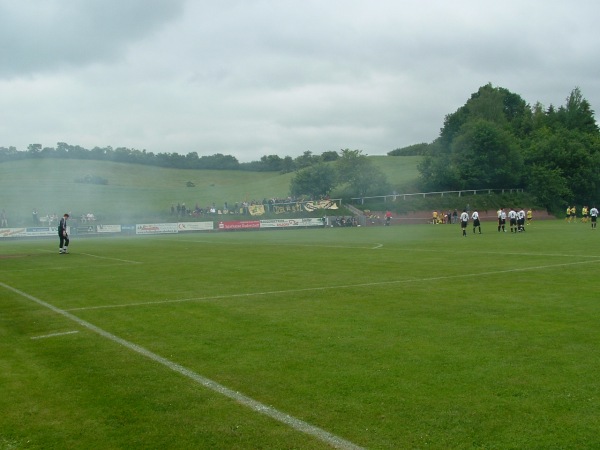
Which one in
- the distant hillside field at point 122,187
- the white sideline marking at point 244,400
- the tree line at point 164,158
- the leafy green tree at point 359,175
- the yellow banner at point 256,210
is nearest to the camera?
the white sideline marking at point 244,400

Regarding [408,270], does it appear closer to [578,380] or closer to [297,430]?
[578,380]

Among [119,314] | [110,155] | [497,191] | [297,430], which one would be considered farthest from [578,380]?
[110,155]

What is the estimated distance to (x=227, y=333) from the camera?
956cm

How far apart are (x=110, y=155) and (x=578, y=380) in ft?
394

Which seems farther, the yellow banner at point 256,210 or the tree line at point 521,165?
the tree line at point 521,165

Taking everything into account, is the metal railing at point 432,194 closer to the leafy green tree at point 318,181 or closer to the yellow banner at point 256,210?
the leafy green tree at point 318,181

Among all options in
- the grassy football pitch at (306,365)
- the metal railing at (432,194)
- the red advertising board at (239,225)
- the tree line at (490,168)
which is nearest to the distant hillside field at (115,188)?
the tree line at (490,168)

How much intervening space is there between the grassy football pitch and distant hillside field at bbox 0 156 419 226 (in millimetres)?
55075

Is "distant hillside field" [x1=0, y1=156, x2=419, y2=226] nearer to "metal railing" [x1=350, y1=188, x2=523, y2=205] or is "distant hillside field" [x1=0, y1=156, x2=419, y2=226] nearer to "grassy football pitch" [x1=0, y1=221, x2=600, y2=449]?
"metal railing" [x1=350, y1=188, x2=523, y2=205]

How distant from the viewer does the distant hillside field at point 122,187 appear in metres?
74.6

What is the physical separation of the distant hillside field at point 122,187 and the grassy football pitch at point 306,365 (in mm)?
55075

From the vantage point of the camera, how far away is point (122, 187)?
9919cm

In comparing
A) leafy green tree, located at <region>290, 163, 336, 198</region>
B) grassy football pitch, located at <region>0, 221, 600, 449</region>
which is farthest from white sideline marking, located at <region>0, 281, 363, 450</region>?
leafy green tree, located at <region>290, 163, 336, 198</region>

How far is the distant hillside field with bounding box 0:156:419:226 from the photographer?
74.6 meters
